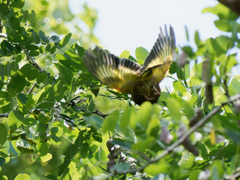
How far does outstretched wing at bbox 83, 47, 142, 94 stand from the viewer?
1.53ft

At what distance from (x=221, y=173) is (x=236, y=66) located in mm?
117

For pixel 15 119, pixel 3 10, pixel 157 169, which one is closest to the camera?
pixel 157 169

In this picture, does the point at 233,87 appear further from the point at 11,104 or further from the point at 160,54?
the point at 11,104

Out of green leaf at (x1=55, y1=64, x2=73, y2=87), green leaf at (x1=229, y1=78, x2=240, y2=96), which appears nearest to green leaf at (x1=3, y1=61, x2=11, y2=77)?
green leaf at (x1=55, y1=64, x2=73, y2=87)

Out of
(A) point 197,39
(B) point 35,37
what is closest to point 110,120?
(A) point 197,39

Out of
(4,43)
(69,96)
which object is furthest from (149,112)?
(4,43)

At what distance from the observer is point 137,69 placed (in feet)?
1.68

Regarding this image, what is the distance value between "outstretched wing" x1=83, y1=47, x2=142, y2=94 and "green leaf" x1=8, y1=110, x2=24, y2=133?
163 mm

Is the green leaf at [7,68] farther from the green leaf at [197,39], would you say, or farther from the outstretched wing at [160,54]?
the green leaf at [197,39]

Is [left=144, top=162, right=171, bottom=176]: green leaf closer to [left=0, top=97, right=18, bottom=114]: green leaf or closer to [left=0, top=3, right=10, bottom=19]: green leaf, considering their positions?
[left=0, top=97, right=18, bottom=114]: green leaf

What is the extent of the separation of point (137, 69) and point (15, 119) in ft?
0.85

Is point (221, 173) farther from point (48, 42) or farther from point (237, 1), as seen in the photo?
point (48, 42)

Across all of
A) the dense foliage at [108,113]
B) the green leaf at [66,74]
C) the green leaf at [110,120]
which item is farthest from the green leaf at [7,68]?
the green leaf at [110,120]

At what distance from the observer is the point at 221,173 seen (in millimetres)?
243
